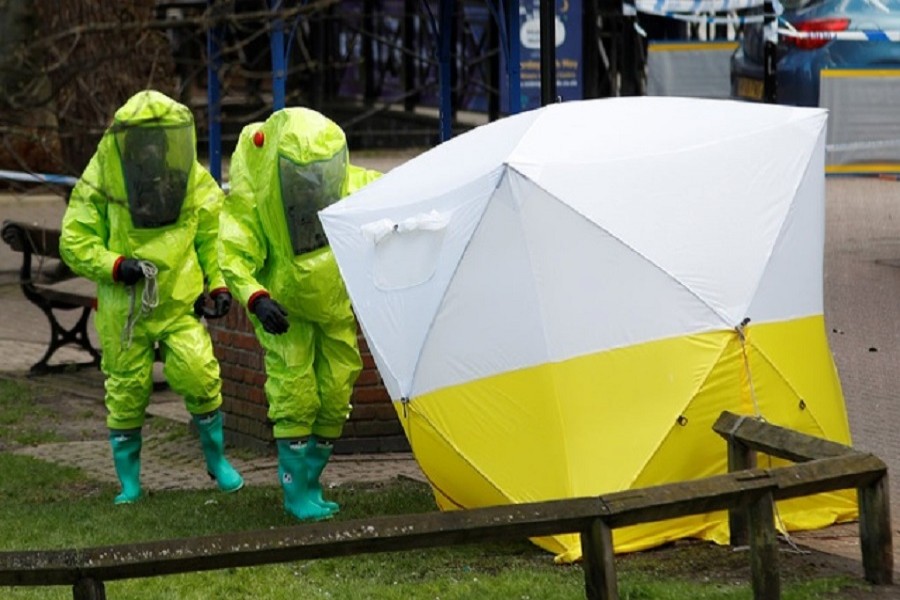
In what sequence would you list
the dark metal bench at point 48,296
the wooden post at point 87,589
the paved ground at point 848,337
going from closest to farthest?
1. the wooden post at point 87,589
2. the paved ground at point 848,337
3. the dark metal bench at point 48,296

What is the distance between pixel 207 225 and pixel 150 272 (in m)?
0.43

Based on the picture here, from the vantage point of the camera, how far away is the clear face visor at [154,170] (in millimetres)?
8820

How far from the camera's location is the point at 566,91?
1659cm

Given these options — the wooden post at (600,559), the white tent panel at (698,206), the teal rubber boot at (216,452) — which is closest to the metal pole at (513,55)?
the teal rubber boot at (216,452)

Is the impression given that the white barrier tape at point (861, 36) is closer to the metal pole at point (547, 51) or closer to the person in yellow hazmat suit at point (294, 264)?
the metal pole at point (547, 51)

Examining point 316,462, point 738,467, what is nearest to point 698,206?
point 738,467

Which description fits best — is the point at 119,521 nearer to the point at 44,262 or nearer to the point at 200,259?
the point at 200,259

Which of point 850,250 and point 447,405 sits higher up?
point 447,405

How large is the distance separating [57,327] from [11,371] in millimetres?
471

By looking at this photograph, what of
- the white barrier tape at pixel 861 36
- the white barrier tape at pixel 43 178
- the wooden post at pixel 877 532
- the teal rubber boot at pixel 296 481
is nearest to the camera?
the white barrier tape at pixel 43 178

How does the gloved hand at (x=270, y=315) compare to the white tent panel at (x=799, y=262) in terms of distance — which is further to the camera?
the gloved hand at (x=270, y=315)

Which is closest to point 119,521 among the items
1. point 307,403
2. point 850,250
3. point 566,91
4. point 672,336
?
point 307,403

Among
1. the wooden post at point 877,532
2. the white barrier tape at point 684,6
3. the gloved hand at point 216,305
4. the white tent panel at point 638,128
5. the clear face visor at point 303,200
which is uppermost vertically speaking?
the white tent panel at point 638,128

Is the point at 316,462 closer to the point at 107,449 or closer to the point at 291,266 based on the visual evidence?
the point at 291,266
